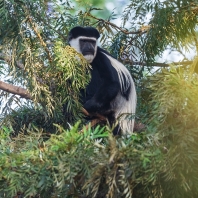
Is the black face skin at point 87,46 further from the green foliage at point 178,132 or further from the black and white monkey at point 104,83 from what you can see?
the green foliage at point 178,132

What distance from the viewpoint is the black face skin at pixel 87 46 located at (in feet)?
9.75

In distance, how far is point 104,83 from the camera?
2.87 metres

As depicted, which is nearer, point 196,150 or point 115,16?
point 196,150

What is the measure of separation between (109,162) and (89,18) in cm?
188

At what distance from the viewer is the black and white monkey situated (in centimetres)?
279

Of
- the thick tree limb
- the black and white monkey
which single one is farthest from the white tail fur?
the thick tree limb

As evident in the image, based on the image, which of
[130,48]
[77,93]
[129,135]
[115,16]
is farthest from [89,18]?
[129,135]

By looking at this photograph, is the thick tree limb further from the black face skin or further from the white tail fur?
the black face skin

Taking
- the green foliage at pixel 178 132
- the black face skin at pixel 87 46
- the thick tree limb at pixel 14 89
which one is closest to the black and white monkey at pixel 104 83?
the black face skin at pixel 87 46

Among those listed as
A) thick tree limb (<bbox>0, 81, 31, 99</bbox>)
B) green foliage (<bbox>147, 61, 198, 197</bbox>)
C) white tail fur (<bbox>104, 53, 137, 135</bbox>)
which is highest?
white tail fur (<bbox>104, 53, 137, 135</bbox>)

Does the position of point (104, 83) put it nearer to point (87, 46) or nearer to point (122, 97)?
point (122, 97)

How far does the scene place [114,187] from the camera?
4.45 feet

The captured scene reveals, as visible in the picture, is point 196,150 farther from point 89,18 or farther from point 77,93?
point 89,18

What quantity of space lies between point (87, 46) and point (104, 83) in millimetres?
A: 292
